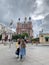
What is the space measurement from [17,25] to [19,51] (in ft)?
491

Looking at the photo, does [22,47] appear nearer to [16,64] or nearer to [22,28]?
[16,64]

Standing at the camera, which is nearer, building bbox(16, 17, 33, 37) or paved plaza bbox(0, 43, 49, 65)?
paved plaza bbox(0, 43, 49, 65)

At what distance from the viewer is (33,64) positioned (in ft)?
43.3

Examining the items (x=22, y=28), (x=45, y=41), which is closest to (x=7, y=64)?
(x=45, y=41)

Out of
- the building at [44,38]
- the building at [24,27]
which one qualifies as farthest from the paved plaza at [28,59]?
the building at [24,27]

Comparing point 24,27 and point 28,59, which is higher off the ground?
point 24,27

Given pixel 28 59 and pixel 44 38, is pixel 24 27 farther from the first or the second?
pixel 28 59

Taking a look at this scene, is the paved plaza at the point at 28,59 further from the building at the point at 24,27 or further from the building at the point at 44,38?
the building at the point at 24,27

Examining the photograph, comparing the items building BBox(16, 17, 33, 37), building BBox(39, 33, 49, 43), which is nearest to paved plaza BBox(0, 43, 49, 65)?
building BBox(39, 33, 49, 43)

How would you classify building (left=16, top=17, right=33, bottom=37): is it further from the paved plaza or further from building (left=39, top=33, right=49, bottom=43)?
the paved plaza

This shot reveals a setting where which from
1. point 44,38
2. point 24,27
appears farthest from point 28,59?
point 24,27

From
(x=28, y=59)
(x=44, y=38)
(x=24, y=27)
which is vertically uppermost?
(x=24, y=27)

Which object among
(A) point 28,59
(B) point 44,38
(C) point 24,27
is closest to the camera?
(A) point 28,59

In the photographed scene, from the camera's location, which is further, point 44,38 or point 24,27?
point 24,27
